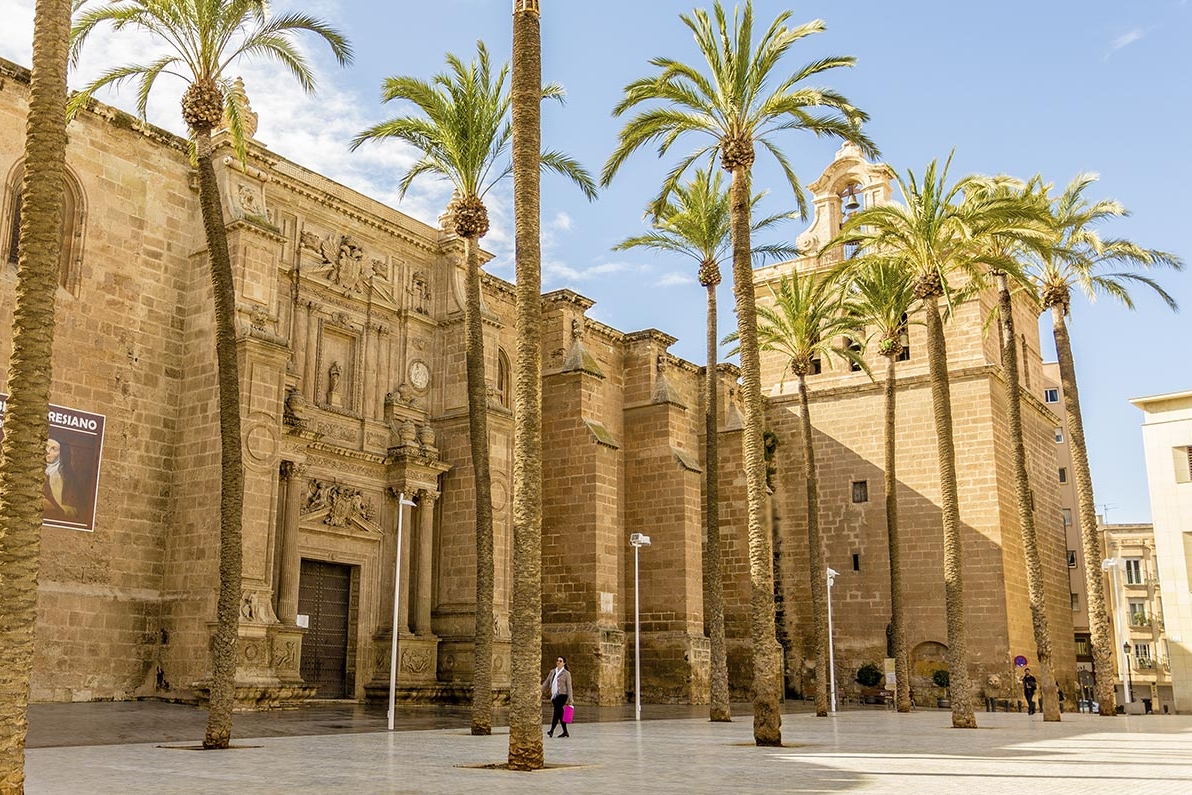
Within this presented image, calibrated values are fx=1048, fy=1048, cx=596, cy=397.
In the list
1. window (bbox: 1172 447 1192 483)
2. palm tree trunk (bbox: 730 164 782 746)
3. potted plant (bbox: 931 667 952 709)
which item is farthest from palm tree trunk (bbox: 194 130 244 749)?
window (bbox: 1172 447 1192 483)

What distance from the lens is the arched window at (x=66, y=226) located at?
18.5 m

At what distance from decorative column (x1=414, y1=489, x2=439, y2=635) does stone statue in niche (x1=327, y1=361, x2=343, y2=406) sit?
2.95 metres

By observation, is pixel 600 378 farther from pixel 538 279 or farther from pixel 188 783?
pixel 188 783

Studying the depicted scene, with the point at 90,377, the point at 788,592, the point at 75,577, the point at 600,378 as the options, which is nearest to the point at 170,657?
the point at 75,577

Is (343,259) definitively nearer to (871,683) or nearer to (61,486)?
(61,486)

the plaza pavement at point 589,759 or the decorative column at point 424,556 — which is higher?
the decorative column at point 424,556

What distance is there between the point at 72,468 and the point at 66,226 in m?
4.58

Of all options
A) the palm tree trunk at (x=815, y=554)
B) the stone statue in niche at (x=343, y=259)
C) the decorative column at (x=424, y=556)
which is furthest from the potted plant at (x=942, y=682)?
the stone statue in niche at (x=343, y=259)

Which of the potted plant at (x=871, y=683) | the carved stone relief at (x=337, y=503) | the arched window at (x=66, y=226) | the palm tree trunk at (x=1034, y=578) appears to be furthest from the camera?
the potted plant at (x=871, y=683)

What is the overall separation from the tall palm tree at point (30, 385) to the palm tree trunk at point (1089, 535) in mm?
22534

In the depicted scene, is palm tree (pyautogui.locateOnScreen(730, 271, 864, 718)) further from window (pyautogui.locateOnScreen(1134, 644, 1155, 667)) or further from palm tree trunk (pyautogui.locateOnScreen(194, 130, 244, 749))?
window (pyautogui.locateOnScreen(1134, 644, 1155, 667))

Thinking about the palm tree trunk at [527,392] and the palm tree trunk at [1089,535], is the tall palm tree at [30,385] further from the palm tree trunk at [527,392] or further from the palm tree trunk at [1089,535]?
the palm tree trunk at [1089,535]

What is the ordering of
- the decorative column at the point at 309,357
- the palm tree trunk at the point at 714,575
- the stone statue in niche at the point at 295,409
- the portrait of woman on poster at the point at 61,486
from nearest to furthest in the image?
the portrait of woman on poster at the point at 61,486, the palm tree trunk at the point at 714,575, the stone statue in niche at the point at 295,409, the decorative column at the point at 309,357

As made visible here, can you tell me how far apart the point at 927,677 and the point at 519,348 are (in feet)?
81.5
